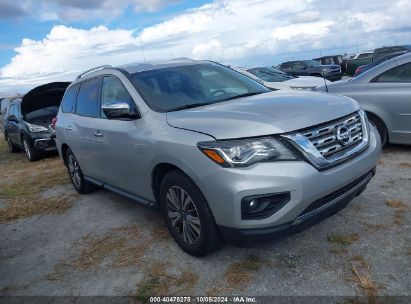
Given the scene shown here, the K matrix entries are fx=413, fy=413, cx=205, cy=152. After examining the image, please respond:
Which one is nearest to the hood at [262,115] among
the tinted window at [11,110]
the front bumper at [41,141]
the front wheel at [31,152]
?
the front bumper at [41,141]

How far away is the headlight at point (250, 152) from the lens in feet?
9.82

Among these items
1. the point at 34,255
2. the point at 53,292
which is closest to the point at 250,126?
the point at 53,292

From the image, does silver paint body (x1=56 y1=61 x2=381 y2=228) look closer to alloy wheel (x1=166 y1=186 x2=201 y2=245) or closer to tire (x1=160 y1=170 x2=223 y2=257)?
tire (x1=160 y1=170 x2=223 y2=257)

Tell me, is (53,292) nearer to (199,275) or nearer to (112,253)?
(112,253)

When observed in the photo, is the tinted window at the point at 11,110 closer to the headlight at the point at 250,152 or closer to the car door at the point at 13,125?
the car door at the point at 13,125

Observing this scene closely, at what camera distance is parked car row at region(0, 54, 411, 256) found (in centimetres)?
298

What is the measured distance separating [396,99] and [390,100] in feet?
0.27

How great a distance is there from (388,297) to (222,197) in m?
1.31

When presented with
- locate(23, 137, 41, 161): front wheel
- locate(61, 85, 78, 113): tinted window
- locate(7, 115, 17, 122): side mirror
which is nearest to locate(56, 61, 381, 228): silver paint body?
locate(61, 85, 78, 113): tinted window

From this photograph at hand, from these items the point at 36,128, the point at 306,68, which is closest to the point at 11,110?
the point at 36,128

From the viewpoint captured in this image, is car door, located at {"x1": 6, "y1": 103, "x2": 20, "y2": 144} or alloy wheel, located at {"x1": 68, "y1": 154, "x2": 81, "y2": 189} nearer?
alloy wheel, located at {"x1": 68, "y1": 154, "x2": 81, "y2": 189}

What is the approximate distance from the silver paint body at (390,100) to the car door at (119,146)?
380 cm

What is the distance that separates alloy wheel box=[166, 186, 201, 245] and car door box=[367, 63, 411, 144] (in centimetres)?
394

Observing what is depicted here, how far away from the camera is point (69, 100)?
6094 millimetres
